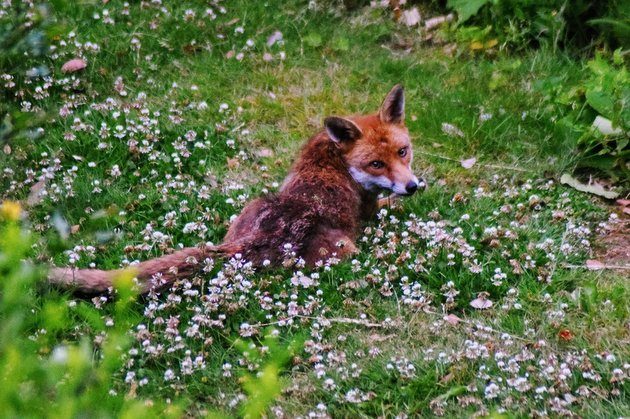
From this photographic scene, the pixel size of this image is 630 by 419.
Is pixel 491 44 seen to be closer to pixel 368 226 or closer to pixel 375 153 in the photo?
pixel 375 153

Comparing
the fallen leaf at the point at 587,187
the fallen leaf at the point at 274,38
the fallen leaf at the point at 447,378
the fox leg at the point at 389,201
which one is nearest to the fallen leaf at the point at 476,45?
the fallen leaf at the point at 274,38

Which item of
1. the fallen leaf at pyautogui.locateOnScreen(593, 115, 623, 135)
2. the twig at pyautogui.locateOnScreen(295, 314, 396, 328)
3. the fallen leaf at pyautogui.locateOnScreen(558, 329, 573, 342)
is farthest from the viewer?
the fallen leaf at pyautogui.locateOnScreen(593, 115, 623, 135)

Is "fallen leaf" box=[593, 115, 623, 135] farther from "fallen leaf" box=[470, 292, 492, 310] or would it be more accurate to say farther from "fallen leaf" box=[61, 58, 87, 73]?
"fallen leaf" box=[61, 58, 87, 73]

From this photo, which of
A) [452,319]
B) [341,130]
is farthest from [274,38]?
[452,319]

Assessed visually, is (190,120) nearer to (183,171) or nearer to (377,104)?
(183,171)

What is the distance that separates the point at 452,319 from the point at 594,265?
1258 millimetres

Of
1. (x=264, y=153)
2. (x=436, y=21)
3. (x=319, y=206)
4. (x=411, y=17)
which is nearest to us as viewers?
(x=319, y=206)

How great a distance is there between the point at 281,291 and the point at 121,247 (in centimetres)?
146

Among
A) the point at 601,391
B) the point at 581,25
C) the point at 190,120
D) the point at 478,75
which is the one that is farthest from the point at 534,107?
the point at 601,391

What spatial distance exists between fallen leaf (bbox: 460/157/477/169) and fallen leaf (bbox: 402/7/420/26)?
8.72ft

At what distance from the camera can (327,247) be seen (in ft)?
19.6

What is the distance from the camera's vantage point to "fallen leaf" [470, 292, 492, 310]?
5.48 metres

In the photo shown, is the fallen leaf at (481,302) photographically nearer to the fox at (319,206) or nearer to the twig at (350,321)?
the twig at (350,321)

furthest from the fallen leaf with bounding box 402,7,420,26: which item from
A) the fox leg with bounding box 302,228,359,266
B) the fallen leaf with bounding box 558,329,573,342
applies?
the fallen leaf with bounding box 558,329,573,342
